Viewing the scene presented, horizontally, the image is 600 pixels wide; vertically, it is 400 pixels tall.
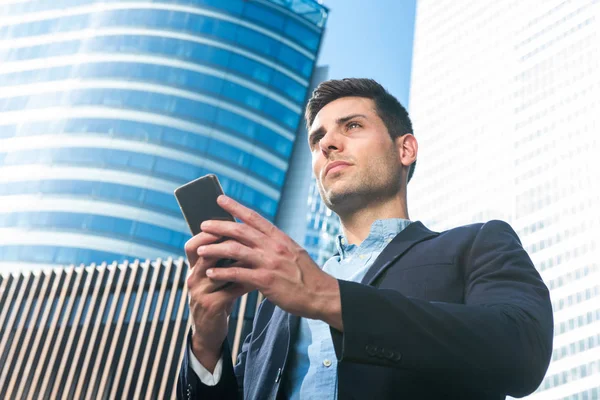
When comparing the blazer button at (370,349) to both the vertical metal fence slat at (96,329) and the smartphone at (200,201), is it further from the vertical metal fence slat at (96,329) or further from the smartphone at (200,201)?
the vertical metal fence slat at (96,329)

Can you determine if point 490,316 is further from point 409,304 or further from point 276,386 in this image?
point 276,386

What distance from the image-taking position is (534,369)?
160 cm

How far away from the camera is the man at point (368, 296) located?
4.77 feet

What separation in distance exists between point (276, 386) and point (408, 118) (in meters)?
1.68

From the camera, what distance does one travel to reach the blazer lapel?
2.09m

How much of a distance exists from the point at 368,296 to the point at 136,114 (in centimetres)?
5440

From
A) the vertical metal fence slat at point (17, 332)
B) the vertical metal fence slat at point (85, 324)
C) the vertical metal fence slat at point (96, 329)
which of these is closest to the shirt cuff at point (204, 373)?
the vertical metal fence slat at point (96, 329)

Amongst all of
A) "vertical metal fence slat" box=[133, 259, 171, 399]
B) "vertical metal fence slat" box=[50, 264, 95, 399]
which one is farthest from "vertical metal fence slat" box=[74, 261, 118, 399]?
"vertical metal fence slat" box=[133, 259, 171, 399]

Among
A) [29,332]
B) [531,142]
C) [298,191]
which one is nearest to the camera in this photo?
[29,332]

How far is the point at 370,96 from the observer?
306cm

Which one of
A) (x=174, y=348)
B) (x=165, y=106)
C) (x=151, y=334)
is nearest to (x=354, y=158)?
(x=174, y=348)

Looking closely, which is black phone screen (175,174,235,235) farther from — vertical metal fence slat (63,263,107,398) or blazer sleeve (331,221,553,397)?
vertical metal fence slat (63,263,107,398)

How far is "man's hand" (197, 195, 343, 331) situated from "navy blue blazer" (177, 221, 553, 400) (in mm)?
42

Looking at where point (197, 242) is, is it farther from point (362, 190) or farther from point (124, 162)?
point (124, 162)
